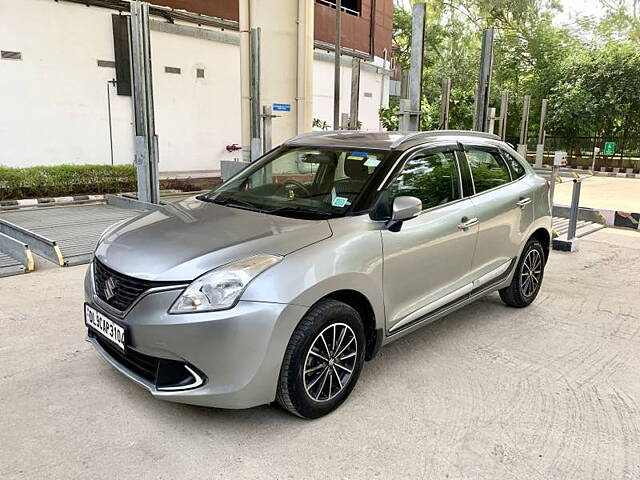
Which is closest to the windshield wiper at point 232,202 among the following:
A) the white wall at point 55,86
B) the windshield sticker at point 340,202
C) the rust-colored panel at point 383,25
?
the windshield sticker at point 340,202

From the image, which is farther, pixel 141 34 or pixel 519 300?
pixel 141 34

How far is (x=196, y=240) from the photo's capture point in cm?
286

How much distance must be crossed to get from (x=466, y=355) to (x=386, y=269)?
44.7 inches

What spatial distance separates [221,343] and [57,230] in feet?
18.7

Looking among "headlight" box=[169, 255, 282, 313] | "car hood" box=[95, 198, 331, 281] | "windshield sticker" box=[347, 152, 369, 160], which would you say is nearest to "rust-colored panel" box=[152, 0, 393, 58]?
"windshield sticker" box=[347, 152, 369, 160]

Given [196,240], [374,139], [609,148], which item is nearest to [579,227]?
[374,139]

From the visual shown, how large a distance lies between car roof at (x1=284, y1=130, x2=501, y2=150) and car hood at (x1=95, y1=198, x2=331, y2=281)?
92 centimetres

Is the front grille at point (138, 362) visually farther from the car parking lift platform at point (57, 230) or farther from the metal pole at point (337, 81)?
the metal pole at point (337, 81)

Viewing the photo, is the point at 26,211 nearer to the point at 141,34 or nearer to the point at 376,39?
the point at 141,34

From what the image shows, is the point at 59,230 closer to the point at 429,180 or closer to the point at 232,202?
the point at 232,202

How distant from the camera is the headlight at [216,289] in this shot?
2527 mm

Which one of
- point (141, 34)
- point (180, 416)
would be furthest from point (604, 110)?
point (180, 416)

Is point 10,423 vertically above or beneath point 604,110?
beneath

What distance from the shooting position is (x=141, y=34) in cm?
823
